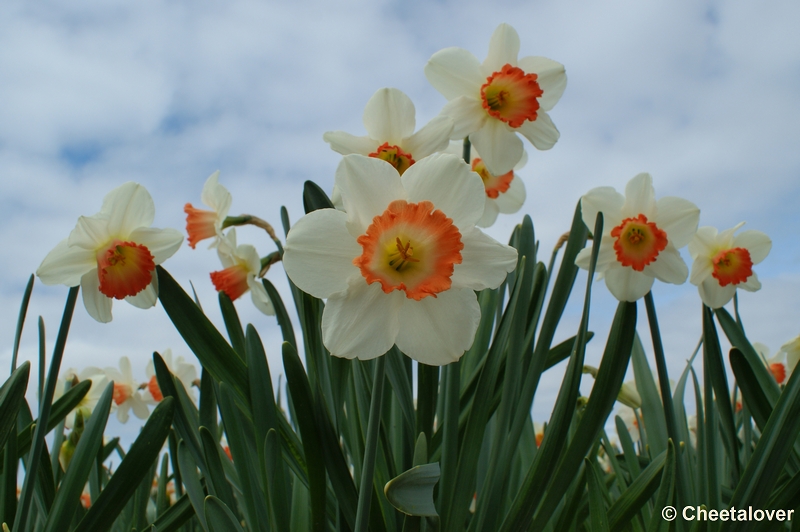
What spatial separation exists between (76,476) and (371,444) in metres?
0.96

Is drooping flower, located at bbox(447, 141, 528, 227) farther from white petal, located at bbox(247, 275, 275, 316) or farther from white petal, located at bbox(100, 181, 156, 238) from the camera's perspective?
white petal, located at bbox(100, 181, 156, 238)

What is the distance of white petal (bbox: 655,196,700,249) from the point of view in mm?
1898

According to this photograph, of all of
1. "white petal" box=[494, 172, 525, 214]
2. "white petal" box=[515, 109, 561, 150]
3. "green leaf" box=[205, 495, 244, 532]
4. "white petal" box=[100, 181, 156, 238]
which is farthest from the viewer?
"white petal" box=[494, 172, 525, 214]

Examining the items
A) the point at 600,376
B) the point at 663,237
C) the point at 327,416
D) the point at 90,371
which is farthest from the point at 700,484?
the point at 90,371

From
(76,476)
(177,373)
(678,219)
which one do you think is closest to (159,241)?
(76,476)

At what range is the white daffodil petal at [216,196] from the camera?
6.68 ft

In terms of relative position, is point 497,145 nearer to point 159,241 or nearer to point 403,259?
point 403,259

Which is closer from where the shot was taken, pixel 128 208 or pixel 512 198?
pixel 128 208

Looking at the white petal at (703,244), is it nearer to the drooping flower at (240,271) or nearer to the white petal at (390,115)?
the white petal at (390,115)

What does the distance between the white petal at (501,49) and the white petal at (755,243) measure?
1.20 meters

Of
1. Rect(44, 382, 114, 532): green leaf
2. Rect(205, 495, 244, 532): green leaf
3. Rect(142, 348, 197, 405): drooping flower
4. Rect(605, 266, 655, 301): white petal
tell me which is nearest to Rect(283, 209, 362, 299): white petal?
Rect(205, 495, 244, 532): green leaf

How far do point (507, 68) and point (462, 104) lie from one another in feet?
0.69

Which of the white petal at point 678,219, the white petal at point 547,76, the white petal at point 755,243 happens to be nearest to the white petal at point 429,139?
the white petal at point 547,76

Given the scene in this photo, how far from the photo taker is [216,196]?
2.06 m
